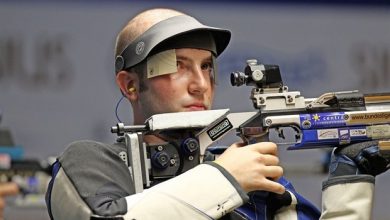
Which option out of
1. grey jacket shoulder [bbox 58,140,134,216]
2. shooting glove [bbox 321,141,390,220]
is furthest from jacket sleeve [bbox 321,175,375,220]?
grey jacket shoulder [bbox 58,140,134,216]

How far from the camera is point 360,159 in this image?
5.11ft

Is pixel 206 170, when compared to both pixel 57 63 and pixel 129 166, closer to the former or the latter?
pixel 129 166

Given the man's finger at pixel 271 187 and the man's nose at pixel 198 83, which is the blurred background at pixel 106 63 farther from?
the man's finger at pixel 271 187

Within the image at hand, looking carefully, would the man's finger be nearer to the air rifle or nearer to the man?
the man

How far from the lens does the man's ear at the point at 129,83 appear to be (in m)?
1.69

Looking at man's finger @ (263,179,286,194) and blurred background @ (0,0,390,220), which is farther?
blurred background @ (0,0,390,220)

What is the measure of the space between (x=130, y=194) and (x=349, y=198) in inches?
15.1

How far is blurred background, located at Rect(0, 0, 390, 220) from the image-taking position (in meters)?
3.22

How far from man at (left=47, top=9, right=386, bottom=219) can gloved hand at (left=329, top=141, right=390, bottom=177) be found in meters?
0.11

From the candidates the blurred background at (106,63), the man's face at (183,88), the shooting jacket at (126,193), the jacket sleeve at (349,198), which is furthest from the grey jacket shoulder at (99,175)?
the blurred background at (106,63)

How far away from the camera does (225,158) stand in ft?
4.77

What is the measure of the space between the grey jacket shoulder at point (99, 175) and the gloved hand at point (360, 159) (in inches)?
15.2

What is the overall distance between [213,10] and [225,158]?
202 cm

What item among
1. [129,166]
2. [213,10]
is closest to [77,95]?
[213,10]
